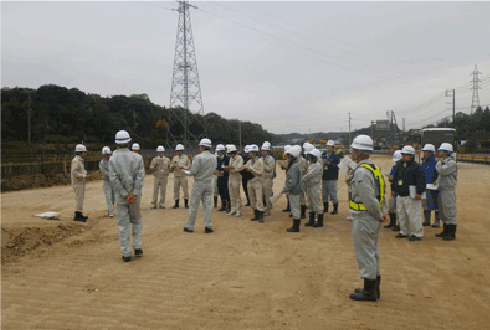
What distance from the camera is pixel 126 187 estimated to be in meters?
6.55

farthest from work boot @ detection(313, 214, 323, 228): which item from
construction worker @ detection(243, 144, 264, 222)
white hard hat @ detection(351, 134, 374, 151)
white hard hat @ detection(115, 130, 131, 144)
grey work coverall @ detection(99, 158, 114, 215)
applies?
grey work coverall @ detection(99, 158, 114, 215)

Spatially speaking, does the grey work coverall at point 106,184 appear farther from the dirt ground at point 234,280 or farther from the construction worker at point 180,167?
the construction worker at point 180,167

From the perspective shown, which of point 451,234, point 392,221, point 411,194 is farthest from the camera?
point 392,221

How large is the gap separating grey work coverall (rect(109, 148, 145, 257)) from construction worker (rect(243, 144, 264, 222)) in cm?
411

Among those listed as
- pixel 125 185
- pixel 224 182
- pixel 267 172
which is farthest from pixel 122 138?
pixel 224 182

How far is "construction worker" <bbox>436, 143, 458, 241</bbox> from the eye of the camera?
7.93 metres

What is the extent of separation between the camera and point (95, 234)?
8.79 meters

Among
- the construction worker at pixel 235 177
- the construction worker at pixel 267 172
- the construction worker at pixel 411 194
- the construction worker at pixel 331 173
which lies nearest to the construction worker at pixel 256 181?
the construction worker at pixel 267 172

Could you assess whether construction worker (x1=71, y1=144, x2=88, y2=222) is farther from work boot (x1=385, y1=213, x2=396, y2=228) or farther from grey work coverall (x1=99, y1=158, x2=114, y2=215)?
work boot (x1=385, y1=213, x2=396, y2=228)

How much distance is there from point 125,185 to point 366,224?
4373 millimetres

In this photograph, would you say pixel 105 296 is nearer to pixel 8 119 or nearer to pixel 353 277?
pixel 353 277

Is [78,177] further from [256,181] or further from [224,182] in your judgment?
[256,181]

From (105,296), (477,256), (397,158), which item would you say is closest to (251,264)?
(105,296)

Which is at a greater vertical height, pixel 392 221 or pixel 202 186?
→ pixel 202 186
